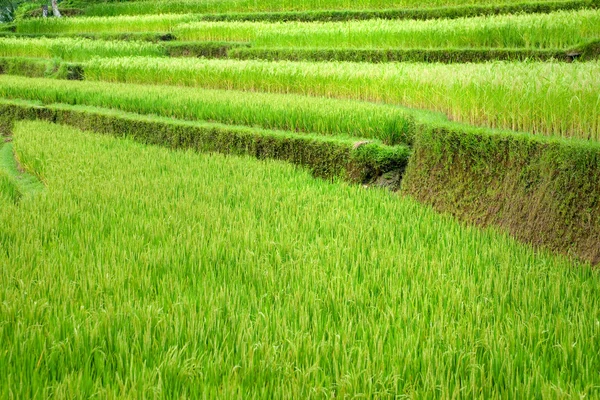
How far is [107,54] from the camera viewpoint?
602 inches

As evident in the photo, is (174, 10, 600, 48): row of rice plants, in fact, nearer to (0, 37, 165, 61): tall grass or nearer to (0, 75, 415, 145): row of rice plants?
(0, 37, 165, 61): tall grass

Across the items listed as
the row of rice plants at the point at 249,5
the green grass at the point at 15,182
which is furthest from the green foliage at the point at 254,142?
the row of rice plants at the point at 249,5

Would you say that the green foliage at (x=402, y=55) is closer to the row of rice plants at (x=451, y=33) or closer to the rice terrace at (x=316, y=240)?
the rice terrace at (x=316, y=240)

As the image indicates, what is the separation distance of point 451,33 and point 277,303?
879cm

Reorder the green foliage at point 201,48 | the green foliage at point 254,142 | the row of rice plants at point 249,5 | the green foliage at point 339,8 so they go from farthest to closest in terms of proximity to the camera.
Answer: the row of rice plants at point 249,5 < the green foliage at point 201,48 < the green foliage at point 339,8 < the green foliage at point 254,142

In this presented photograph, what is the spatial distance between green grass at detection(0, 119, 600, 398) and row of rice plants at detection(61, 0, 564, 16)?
1156cm

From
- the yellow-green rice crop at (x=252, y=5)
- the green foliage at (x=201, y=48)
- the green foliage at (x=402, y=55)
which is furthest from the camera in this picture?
the yellow-green rice crop at (x=252, y=5)

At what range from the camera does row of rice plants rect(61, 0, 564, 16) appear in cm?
1616

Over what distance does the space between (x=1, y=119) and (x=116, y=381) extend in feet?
30.2

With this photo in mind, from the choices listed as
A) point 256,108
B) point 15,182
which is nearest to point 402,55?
point 256,108

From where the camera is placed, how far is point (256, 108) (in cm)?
730

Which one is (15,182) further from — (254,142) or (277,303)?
(277,303)

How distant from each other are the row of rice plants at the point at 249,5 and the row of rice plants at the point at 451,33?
11.1 ft

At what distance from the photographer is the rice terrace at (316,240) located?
2.22m
